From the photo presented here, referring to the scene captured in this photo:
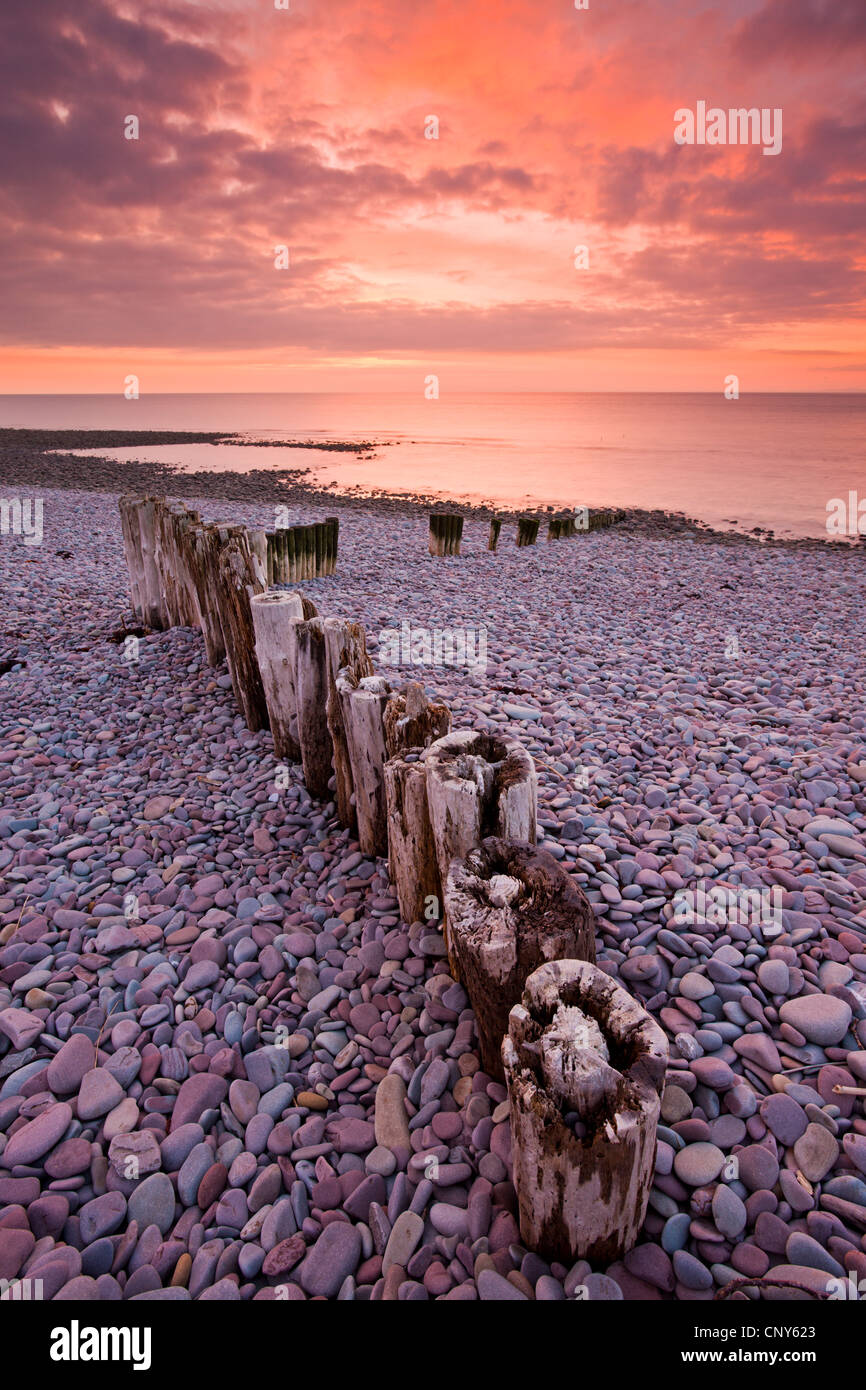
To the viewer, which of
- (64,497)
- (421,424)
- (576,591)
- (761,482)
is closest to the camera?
(576,591)

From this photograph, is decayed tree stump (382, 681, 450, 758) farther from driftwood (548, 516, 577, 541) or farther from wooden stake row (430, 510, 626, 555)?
driftwood (548, 516, 577, 541)

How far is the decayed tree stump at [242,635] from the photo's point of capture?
4.77 m

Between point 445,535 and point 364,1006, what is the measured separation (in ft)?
37.3

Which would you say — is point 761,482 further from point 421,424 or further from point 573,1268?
point 421,424

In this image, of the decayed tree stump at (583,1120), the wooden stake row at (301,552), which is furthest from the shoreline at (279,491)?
the decayed tree stump at (583,1120)

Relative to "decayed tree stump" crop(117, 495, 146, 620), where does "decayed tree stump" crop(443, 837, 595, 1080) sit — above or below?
below

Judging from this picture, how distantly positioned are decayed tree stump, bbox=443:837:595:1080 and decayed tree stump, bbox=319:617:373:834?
136 cm

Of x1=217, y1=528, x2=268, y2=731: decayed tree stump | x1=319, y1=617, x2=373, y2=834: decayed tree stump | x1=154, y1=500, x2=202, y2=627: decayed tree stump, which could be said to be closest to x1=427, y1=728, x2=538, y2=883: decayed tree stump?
x1=319, y1=617, x2=373, y2=834: decayed tree stump

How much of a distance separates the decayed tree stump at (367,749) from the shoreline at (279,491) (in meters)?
13.6

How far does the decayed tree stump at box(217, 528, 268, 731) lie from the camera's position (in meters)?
4.77

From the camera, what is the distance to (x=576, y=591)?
10523 millimetres
